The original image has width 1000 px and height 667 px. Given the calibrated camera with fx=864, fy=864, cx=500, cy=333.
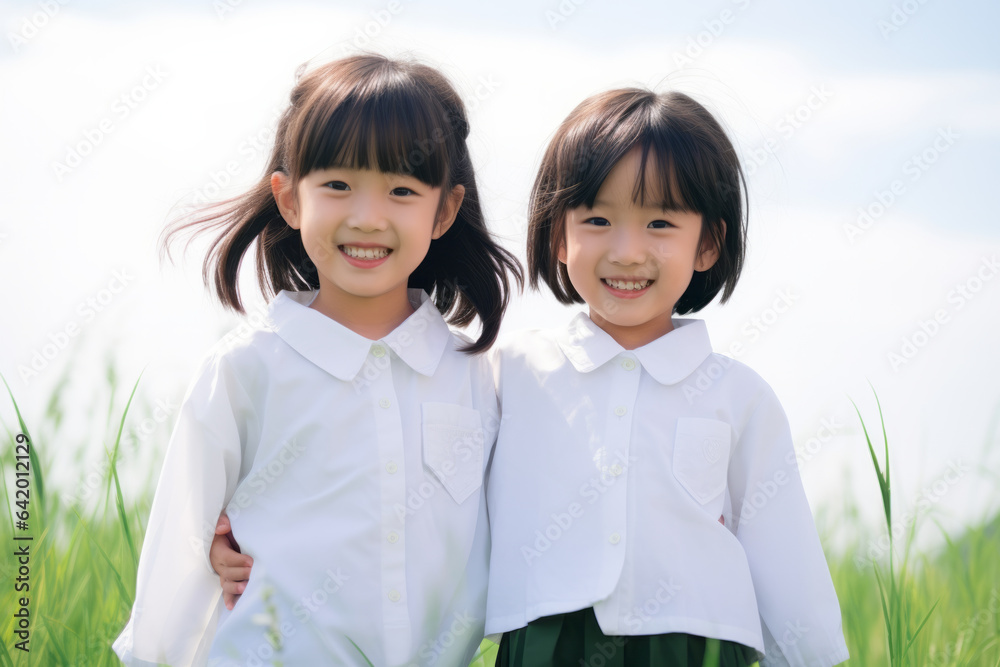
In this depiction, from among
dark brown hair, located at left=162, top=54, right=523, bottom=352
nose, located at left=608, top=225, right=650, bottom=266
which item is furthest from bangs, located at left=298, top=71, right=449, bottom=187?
nose, located at left=608, top=225, right=650, bottom=266

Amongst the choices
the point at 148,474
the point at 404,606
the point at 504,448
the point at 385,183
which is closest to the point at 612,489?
the point at 504,448

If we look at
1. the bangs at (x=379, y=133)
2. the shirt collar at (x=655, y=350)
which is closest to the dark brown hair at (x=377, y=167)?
the bangs at (x=379, y=133)

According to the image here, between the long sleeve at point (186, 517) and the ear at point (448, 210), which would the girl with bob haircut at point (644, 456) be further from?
the long sleeve at point (186, 517)

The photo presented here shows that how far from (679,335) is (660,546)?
1.83 ft

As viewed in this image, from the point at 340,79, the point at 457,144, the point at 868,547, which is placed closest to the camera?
the point at 340,79

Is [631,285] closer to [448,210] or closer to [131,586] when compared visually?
[448,210]

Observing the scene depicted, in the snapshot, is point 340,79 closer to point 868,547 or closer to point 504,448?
point 504,448

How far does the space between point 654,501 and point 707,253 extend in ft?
2.33

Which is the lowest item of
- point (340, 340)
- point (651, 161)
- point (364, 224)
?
point (340, 340)

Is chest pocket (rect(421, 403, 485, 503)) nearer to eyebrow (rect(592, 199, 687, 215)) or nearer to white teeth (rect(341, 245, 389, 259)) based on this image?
white teeth (rect(341, 245, 389, 259))

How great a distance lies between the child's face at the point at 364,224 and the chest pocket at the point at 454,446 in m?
0.36

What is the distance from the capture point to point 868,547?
10.3 ft

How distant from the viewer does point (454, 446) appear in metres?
2.24
